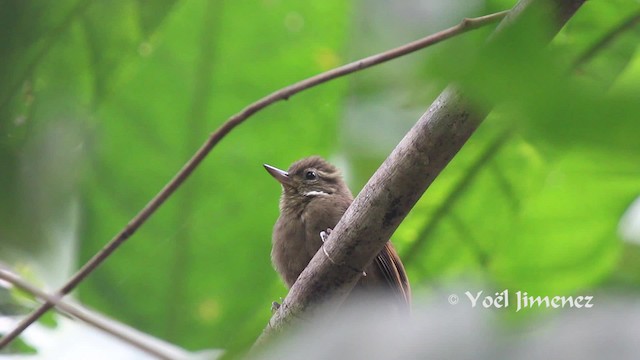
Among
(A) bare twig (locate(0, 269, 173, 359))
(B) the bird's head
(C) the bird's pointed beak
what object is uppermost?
(B) the bird's head

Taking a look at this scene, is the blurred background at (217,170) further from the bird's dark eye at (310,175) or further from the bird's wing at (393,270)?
the bird's dark eye at (310,175)

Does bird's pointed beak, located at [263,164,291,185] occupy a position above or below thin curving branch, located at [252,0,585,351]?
above

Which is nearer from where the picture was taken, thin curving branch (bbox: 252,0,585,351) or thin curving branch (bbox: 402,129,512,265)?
thin curving branch (bbox: 252,0,585,351)

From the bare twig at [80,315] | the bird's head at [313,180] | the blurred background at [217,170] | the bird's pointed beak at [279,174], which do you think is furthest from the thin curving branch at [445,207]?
the bare twig at [80,315]

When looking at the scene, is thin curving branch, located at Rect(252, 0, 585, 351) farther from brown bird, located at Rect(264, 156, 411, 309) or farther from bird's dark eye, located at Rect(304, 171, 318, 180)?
bird's dark eye, located at Rect(304, 171, 318, 180)

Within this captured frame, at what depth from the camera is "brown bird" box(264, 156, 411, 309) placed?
10.9 feet

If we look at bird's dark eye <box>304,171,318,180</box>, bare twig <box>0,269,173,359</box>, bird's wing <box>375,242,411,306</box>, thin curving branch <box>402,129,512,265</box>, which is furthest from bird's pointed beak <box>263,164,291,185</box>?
bare twig <box>0,269,173,359</box>

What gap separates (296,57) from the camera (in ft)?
11.6

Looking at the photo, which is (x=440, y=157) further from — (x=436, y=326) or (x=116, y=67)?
(x=116, y=67)

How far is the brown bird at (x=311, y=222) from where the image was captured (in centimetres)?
331

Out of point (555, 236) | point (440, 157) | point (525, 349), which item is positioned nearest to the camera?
point (525, 349)

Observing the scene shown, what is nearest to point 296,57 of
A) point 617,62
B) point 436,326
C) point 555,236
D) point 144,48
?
point 144,48

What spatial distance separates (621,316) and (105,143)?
9.98 ft

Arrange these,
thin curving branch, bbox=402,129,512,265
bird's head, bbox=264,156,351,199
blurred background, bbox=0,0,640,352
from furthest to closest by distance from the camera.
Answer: bird's head, bbox=264,156,351,199
thin curving branch, bbox=402,129,512,265
blurred background, bbox=0,0,640,352
